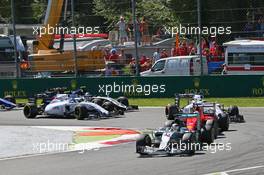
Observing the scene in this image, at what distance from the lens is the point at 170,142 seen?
12.7 metres

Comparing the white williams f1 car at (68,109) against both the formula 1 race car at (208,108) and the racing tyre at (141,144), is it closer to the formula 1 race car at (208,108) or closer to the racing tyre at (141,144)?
the formula 1 race car at (208,108)

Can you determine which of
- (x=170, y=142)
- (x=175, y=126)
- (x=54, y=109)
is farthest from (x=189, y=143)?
(x=54, y=109)

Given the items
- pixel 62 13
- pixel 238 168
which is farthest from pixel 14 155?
pixel 62 13

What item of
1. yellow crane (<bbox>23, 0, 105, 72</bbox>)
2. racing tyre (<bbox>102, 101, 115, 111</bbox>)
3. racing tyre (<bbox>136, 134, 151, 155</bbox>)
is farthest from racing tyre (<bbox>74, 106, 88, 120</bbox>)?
yellow crane (<bbox>23, 0, 105, 72</bbox>)

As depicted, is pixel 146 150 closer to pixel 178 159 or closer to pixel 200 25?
pixel 178 159

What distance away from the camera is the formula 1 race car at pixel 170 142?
41.1 feet

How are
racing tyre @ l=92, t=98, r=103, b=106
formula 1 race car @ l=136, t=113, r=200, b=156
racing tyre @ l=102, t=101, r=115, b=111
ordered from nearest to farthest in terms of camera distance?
formula 1 race car @ l=136, t=113, r=200, b=156 < racing tyre @ l=102, t=101, r=115, b=111 < racing tyre @ l=92, t=98, r=103, b=106

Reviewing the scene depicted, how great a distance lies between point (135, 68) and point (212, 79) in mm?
3313

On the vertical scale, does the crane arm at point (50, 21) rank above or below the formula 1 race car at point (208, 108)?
above

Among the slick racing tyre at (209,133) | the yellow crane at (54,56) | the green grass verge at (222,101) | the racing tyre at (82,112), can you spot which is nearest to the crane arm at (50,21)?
the yellow crane at (54,56)

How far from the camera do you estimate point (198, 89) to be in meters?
25.8

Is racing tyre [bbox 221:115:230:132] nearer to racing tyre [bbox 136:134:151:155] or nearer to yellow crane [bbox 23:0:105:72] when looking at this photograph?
racing tyre [bbox 136:134:151:155]

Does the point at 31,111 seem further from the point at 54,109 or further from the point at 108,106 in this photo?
the point at 108,106

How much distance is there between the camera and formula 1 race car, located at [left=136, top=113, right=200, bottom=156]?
12.5 metres
